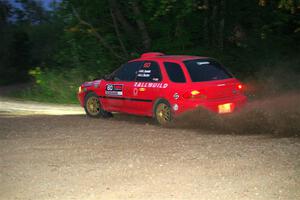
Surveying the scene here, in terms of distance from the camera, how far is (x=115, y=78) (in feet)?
45.4

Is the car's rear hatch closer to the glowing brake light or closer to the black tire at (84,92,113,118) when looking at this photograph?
the glowing brake light

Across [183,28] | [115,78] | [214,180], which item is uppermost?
A: [183,28]

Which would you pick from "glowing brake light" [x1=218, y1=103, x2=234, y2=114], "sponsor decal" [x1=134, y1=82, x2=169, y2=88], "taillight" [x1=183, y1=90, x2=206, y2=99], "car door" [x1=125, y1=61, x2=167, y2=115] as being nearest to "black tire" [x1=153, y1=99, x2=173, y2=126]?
"car door" [x1=125, y1=61, x2=167, y2=115]

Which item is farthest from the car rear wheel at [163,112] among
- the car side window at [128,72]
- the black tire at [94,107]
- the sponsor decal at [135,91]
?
the black tire at [94,107]

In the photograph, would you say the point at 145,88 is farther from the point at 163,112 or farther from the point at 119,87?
the point at 119,87

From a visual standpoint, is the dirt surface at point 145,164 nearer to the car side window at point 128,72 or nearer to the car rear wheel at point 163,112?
the car rear wheel at point 163,112

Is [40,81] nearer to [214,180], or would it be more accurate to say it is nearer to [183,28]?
[183,28]

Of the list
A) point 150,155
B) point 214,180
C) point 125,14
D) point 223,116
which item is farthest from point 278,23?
point 214,180

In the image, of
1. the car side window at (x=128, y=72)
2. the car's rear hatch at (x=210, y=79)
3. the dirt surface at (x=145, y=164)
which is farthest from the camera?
the car side window at (x=128, y=72)

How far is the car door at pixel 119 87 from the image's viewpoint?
531 inches

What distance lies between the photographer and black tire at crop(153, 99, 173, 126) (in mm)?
12414

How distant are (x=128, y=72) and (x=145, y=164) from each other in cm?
538

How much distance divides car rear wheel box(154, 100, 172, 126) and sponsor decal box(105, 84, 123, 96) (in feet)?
4.07

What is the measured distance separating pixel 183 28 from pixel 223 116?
25.4 feet
